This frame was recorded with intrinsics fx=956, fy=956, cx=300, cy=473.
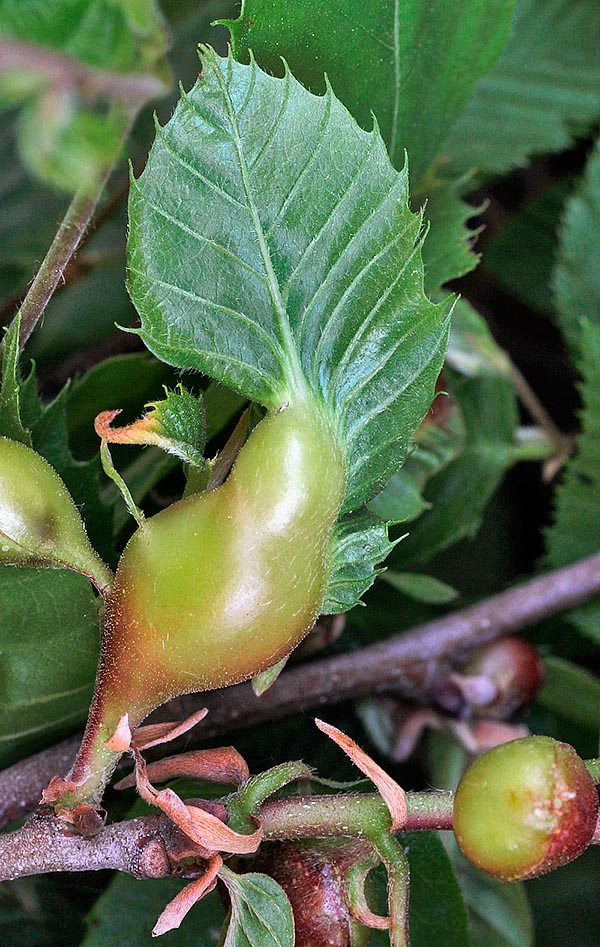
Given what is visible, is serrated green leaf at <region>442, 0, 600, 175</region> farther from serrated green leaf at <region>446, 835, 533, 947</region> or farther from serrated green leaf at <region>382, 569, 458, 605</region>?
serrated green leaf at <region>446, 835, 533, 947</region>

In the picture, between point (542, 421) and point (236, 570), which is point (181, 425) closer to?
point (236, 570)

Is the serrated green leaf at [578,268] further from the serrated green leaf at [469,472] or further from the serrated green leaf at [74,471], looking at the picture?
the serrated green leaf at [74,471]

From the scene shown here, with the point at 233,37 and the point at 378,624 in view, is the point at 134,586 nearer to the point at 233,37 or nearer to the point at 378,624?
the point at 233,37

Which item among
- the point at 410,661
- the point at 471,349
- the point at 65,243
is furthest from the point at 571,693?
the point at 65,243

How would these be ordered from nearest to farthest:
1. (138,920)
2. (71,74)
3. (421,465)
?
(71,74) < (138,920) < (421,465)

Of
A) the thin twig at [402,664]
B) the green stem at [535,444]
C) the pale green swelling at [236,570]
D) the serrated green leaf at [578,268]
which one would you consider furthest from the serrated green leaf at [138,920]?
the serrated green leaf at [578,268]

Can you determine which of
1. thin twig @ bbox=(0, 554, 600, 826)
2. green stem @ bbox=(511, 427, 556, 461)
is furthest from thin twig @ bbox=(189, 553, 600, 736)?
green stem @ bbox=(511, 427, 556, 461)
